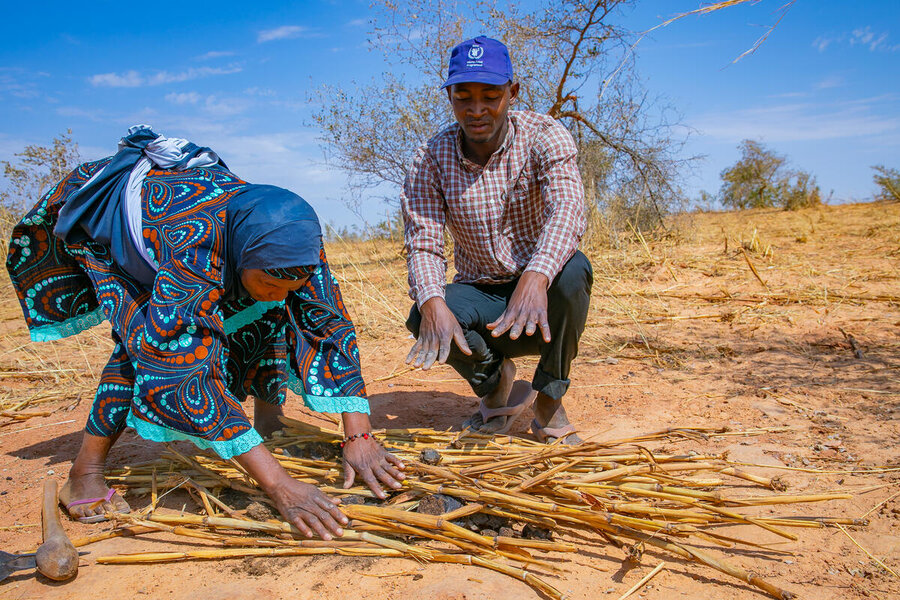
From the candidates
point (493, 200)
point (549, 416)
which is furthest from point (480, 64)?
point (549, 416)

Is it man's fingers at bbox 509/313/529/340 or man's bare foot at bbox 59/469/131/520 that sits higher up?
man's fingers at bbox 509/313/529/340

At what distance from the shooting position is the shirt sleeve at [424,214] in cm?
282

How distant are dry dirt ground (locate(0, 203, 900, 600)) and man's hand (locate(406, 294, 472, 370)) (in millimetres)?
789

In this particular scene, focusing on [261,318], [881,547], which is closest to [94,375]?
[261,318]

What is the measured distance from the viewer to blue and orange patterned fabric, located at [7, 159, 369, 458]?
6.72 ft

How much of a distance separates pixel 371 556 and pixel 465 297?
4.14 feet

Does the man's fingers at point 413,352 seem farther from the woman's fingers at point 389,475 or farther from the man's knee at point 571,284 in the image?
the man's knee at point 571,284

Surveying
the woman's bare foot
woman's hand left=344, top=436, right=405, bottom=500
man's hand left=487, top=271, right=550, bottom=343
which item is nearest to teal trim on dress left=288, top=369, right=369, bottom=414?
woman's hand left=344, top=436, right=405, bottom=500

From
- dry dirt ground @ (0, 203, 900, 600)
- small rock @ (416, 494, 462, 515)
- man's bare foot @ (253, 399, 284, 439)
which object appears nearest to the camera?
dry dirt ground @ (0, 203, 900, 600)

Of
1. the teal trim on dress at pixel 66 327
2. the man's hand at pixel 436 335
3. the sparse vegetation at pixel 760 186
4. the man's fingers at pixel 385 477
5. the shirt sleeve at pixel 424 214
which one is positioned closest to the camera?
the man's fingers at pixel 385 477

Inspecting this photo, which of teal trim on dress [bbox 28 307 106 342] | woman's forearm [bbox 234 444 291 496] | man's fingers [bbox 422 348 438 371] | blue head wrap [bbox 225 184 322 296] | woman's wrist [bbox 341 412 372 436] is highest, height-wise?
blue head wrap [bbox 225 184 322 296]

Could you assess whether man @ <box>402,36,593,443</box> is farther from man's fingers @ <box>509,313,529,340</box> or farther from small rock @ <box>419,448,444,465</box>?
small rock @ <box>419,448,444,465</box>

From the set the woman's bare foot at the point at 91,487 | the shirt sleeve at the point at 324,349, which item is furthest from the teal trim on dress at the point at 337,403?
the woman's bare foot at the point at 91,487

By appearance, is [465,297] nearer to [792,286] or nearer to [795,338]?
[795,338]
